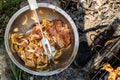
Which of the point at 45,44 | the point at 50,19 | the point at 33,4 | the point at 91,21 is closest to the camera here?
the point at 33,4

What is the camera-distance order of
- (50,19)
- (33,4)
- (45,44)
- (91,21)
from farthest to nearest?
(91,21), (50,19), (45,44), (33,4)

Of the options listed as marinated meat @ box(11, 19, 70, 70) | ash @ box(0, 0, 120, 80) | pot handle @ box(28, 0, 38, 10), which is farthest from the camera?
ash @ box(0, 0, 120, 80)

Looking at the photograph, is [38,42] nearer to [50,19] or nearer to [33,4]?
[50,19]

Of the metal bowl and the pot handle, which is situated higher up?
the pot handle

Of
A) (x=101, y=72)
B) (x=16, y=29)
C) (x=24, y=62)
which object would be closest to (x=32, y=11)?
(x=16, y=29)

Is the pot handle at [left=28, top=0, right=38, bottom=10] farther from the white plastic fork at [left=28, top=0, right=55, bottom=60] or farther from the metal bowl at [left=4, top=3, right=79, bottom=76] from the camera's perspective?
the metal bowl at [left=4, top=3, right=79, bottom=76]

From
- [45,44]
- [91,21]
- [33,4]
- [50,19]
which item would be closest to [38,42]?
[45,44]

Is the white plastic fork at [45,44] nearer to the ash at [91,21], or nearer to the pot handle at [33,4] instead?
the pot handle at [33,4]

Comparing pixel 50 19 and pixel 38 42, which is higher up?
pixel 50 19

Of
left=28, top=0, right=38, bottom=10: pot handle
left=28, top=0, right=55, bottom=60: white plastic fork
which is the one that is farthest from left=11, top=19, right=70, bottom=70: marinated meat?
left=28, top=0, right=38, bottom=10: pot handle
